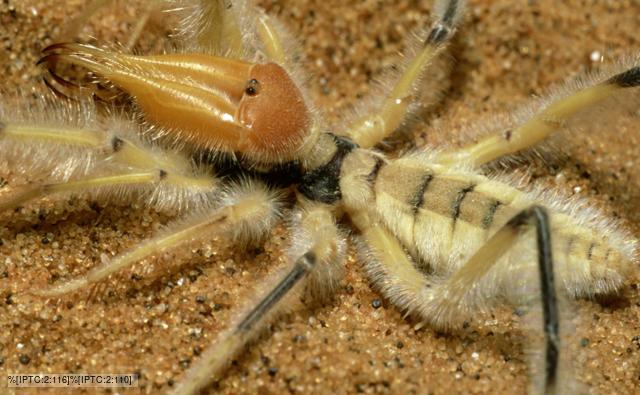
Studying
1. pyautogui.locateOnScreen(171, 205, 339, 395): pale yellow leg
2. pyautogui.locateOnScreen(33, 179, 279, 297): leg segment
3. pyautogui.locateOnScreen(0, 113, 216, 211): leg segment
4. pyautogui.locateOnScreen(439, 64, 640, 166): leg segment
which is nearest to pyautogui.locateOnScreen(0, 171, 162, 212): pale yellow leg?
pyautogui.locateOnScreen(0, 113, 216, 211): leg segment

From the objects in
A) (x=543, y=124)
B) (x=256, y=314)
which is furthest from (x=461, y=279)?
(x=543, y=124)

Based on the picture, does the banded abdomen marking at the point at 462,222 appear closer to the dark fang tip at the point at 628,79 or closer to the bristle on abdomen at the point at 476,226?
the bristle on abdomen at the point at 476,226

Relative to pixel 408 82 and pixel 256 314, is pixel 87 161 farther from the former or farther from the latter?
pixel 408 82

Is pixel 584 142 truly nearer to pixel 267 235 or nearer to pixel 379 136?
pixel 379 136

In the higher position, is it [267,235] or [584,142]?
[584,142]

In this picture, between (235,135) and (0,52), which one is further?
(0,52)

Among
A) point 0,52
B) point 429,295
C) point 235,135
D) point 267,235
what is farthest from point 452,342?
point 0,52

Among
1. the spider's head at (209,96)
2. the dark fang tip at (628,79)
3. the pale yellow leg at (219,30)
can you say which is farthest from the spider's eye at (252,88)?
the dark fang tip at (628,79)
